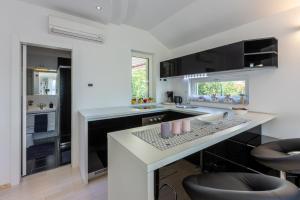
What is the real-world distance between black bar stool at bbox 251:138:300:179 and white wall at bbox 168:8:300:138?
0.60 metres

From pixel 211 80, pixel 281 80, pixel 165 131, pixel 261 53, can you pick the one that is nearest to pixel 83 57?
pixel 165 131

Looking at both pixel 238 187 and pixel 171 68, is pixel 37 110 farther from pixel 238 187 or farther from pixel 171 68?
pixel 238 187

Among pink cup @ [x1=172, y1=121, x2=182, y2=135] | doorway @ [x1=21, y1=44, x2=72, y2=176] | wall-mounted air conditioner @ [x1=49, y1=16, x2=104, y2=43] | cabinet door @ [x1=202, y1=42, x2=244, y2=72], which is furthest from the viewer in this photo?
doorway @ [x1=21, y1=44, x2=72, y2=176]

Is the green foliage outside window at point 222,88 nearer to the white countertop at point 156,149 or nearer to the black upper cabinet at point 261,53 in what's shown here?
the black upper cabinet at point 261,53

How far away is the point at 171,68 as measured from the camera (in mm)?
3145

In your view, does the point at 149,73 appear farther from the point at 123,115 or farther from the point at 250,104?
the point at 250,104

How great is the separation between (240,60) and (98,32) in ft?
7.29

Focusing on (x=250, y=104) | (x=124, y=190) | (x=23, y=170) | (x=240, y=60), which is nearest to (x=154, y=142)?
(x=124, y=190)

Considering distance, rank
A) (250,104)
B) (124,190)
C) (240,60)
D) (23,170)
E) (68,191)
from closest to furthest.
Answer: (124,190), (68,191), (240,60), (23,170), (250,104)

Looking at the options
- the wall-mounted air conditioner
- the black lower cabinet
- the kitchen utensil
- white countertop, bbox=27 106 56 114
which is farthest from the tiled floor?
the wall-mounted air conditioner

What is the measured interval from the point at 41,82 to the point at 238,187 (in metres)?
4.75

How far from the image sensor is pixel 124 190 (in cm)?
98

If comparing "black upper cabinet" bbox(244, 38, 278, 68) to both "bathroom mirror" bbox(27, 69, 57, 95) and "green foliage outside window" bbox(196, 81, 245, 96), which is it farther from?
"bathroom mirror" bbox(27, 69, 57, 95)

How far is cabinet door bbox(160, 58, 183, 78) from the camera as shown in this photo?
296 cm
